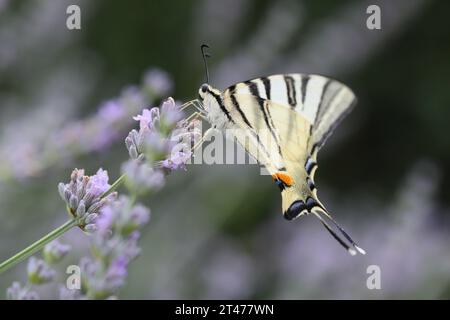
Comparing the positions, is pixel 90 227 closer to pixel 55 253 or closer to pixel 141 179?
pixel 55 253

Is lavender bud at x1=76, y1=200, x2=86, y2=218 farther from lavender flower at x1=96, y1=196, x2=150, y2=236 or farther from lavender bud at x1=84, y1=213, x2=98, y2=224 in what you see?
lavender flower at x1=96, y1=196, x2=150, y2=236

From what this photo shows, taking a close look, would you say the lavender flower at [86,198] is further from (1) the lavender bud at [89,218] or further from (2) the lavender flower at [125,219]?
(2) the lavender flower at [125,219]

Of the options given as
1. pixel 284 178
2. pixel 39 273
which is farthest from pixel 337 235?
pixel 39 273

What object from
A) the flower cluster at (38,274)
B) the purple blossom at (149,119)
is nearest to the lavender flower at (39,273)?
the flower cluster at (38,274)

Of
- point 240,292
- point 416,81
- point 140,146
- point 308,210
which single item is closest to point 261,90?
point 308,210
